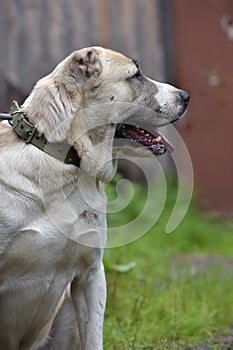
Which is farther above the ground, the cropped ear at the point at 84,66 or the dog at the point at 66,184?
the cropped ear at the point at 84,66

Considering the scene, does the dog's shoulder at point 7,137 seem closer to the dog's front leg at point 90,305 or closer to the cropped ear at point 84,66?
the cropped ear at point 84,66

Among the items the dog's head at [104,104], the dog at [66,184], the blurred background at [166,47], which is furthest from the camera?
the blurred background at [166,47]

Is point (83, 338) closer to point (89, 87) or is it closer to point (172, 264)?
point (89, 87)

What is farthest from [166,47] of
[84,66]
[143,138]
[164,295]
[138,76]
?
[84,66]

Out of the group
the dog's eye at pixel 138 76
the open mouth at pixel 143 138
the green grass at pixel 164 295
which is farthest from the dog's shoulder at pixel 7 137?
the green grass at pixel 164 295

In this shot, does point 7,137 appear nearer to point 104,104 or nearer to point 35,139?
point 35,139

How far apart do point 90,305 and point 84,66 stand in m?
1.09

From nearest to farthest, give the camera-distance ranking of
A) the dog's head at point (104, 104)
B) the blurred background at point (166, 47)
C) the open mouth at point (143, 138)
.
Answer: the dog's head at point (104, 104)
the open mouth at point (143, 138)
the blurred background at point (166, 47)

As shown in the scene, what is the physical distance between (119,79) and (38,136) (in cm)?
54

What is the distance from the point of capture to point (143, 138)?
12.8 ft

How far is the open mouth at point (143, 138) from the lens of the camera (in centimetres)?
388

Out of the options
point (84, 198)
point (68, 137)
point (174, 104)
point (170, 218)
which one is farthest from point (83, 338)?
point (170, 218)

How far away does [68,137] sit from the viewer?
3.67m

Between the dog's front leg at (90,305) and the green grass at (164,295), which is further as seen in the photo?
the green grass at (164,295)
